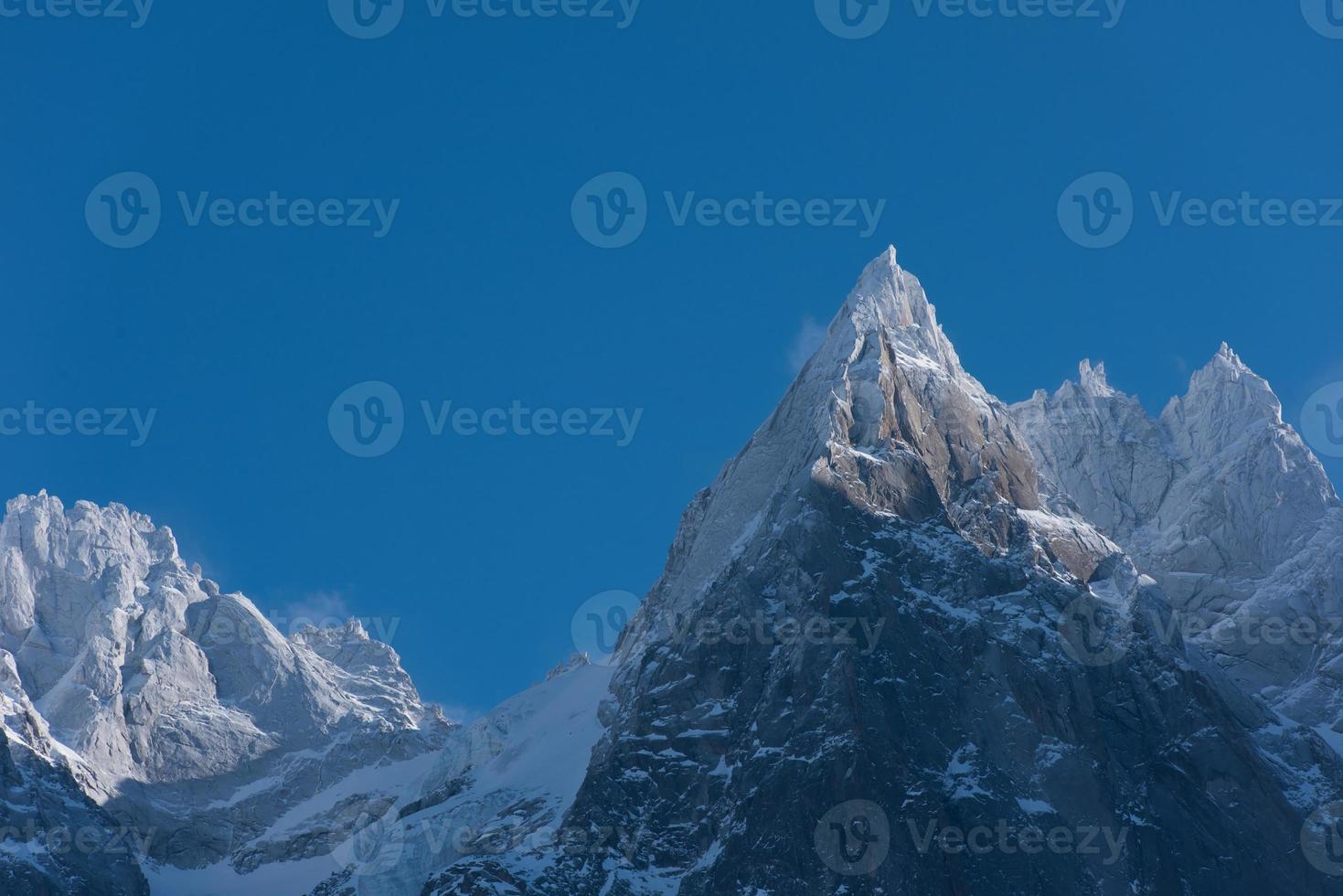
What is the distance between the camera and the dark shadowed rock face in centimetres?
15862

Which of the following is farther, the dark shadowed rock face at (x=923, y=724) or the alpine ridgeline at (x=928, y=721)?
the alpine ridgeline at (x=928, y=721)

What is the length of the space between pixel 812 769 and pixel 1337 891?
39.8 m

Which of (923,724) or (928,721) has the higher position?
(928,721)

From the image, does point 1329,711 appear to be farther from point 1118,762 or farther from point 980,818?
point 980,818

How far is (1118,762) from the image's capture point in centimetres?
16712

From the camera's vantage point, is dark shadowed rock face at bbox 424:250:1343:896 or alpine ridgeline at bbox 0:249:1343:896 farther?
alpine ridgeline at bbox 0:249:1343:896

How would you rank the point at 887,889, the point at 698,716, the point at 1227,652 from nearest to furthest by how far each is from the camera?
the point at 887,889
the point at 698,716
the point at 1227,652

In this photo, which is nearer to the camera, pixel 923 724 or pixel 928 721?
pixel 923 724

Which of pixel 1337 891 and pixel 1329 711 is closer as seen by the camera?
pixel 1337 891

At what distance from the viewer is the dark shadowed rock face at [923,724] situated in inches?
6245

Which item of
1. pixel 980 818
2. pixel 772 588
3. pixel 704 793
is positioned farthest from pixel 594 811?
pixel 980 818

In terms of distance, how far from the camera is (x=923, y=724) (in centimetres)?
16450

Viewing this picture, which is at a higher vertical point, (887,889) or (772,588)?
(772,588)

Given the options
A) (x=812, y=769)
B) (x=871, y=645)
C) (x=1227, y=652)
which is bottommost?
(x=812, y=769)
